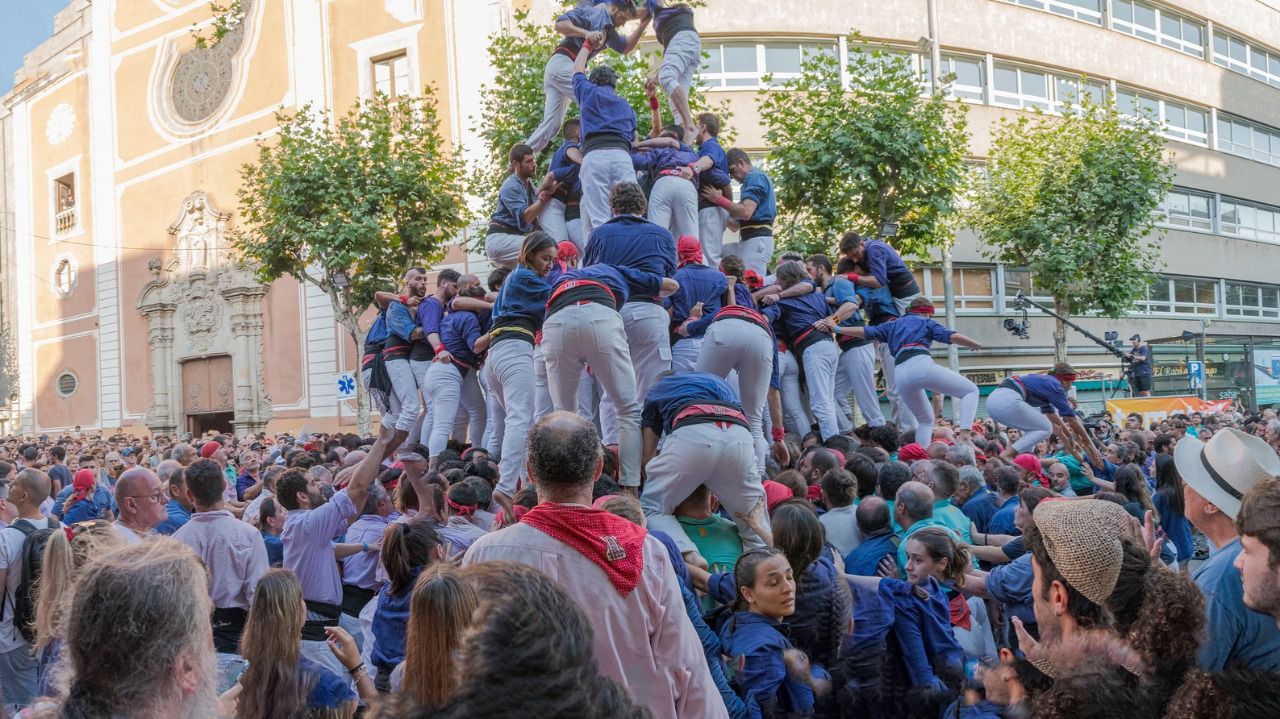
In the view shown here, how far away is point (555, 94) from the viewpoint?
38.2 feet

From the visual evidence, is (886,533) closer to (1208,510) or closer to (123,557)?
(1208,510)

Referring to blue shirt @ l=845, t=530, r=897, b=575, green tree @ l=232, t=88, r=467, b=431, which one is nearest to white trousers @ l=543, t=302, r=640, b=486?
blue shirt @ l=845, t=530, r=897, b=575

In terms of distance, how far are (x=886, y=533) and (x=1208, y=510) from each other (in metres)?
2.12

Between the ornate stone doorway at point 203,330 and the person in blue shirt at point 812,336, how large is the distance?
2500cm

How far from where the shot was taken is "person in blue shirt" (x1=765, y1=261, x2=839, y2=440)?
35.2 feet

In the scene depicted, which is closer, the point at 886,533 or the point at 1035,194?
the point at 886,533

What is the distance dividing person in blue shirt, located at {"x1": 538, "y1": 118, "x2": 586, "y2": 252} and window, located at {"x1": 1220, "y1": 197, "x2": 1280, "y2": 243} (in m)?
33.5

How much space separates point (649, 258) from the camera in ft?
25.1

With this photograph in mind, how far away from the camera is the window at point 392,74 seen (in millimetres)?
29344

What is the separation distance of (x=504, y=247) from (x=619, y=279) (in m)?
4.48

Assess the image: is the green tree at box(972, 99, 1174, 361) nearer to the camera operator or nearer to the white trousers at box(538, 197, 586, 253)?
the camera operator

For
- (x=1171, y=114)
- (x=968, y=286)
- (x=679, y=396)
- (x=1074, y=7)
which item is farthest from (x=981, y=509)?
(x=1171, y=114)

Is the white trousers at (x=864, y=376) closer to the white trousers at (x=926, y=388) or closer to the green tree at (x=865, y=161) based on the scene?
the white trousers at (x=926, y=388)

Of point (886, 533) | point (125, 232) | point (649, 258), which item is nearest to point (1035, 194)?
point (649, 258)
